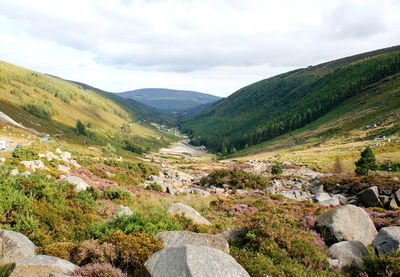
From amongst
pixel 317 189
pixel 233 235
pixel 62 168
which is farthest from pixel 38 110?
pixel 233 235

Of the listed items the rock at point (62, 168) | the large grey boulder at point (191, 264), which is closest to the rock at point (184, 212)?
the large grey boulder at point (191, 264)

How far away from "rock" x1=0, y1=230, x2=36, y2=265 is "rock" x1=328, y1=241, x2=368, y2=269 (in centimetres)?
1072

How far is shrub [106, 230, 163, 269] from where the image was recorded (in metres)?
7.30

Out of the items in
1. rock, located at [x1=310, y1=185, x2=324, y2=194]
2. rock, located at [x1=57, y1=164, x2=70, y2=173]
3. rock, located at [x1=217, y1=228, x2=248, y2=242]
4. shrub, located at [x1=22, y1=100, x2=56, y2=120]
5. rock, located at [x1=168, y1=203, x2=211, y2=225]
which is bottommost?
shrub, located at [x1=22, y1=100, x2=56, y2=120]

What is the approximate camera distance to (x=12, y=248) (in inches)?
299

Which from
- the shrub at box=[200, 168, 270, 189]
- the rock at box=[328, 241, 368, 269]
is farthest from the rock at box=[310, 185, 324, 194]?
the rock at box=[328, 241, 368, 269]

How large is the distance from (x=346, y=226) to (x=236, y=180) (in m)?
Result: 21.2

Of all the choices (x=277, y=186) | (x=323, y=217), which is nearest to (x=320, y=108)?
(x=277, y=186)

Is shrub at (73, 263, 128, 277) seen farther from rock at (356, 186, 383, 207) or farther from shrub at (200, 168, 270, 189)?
shrub at (200, 168, 270, 189)

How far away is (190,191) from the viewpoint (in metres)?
27.8

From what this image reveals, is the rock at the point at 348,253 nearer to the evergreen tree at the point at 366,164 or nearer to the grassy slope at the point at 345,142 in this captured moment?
the evergreen tree at the point at 366,164

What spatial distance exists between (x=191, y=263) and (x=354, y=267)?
6363mm

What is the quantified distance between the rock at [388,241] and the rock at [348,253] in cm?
78

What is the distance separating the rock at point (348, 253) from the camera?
28.8 feet
